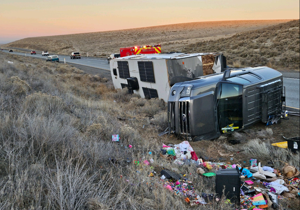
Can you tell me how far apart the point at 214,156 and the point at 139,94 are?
607cm

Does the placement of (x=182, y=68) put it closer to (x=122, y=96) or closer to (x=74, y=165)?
(x=122, y=96)

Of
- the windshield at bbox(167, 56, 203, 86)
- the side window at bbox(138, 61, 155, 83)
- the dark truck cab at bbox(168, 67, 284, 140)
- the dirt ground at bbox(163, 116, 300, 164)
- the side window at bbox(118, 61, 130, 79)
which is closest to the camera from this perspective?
the dirt ground at bbox(163, 116, 300, 164)

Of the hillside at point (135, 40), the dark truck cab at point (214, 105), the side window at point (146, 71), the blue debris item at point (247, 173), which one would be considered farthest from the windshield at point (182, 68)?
the hillside at point (135, 40)

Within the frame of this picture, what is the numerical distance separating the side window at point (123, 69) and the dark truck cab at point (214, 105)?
5.40 metres

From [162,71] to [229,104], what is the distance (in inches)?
129

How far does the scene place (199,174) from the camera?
4.47m

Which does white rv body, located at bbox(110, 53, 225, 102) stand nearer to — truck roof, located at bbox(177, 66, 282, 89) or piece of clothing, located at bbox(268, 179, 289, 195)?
truck roof, located at bbox(177, 66, 282, 89)

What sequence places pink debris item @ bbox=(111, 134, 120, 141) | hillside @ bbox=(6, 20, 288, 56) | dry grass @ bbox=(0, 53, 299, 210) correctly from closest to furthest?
dry grass @ bbox=(0, 53, 299, 210), pink debris item @ bbox=(111, 134, 120, 141), hillside @ bbox=(6, 20, 288, 56)

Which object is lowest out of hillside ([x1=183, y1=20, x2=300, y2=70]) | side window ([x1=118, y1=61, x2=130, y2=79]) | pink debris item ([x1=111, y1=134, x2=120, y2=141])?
hillside ([x1=183, y1=20, x2=300, y2=70])

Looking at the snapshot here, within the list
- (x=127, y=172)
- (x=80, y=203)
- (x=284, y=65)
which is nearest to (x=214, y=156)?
(x=127, y=172)

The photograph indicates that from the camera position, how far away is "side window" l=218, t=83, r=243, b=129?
6.49 meters

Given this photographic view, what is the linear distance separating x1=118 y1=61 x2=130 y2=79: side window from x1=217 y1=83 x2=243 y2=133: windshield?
6022 millimetres

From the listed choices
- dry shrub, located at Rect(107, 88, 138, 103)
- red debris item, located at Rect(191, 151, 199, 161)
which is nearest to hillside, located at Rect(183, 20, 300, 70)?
dry shrub, located at Rect(107, 88, 138, 103)

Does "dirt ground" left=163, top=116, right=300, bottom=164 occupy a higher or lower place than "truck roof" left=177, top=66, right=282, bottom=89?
lower
